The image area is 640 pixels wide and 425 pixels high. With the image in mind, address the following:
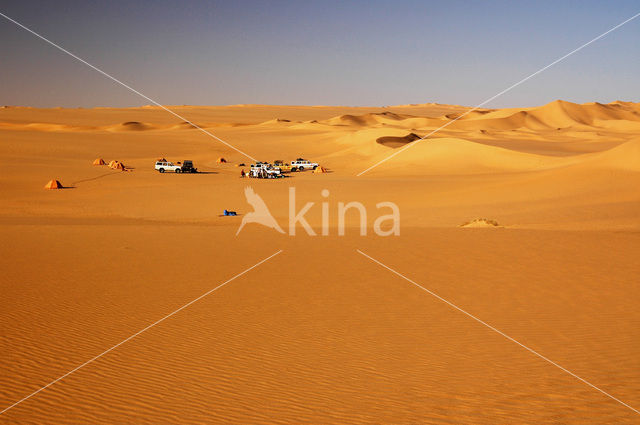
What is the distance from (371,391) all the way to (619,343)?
4.40 metres

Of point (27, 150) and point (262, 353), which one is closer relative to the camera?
point (262, 353)

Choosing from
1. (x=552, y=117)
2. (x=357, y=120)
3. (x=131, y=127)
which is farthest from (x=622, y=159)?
(x=552, y=117)

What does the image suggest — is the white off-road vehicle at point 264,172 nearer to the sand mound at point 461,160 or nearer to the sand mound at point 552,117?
the sand mound at point 461,160

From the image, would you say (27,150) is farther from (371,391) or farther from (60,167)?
(371,391)

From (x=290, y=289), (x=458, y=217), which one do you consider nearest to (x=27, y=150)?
(x=458, y=217)

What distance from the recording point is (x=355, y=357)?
8.30 m
